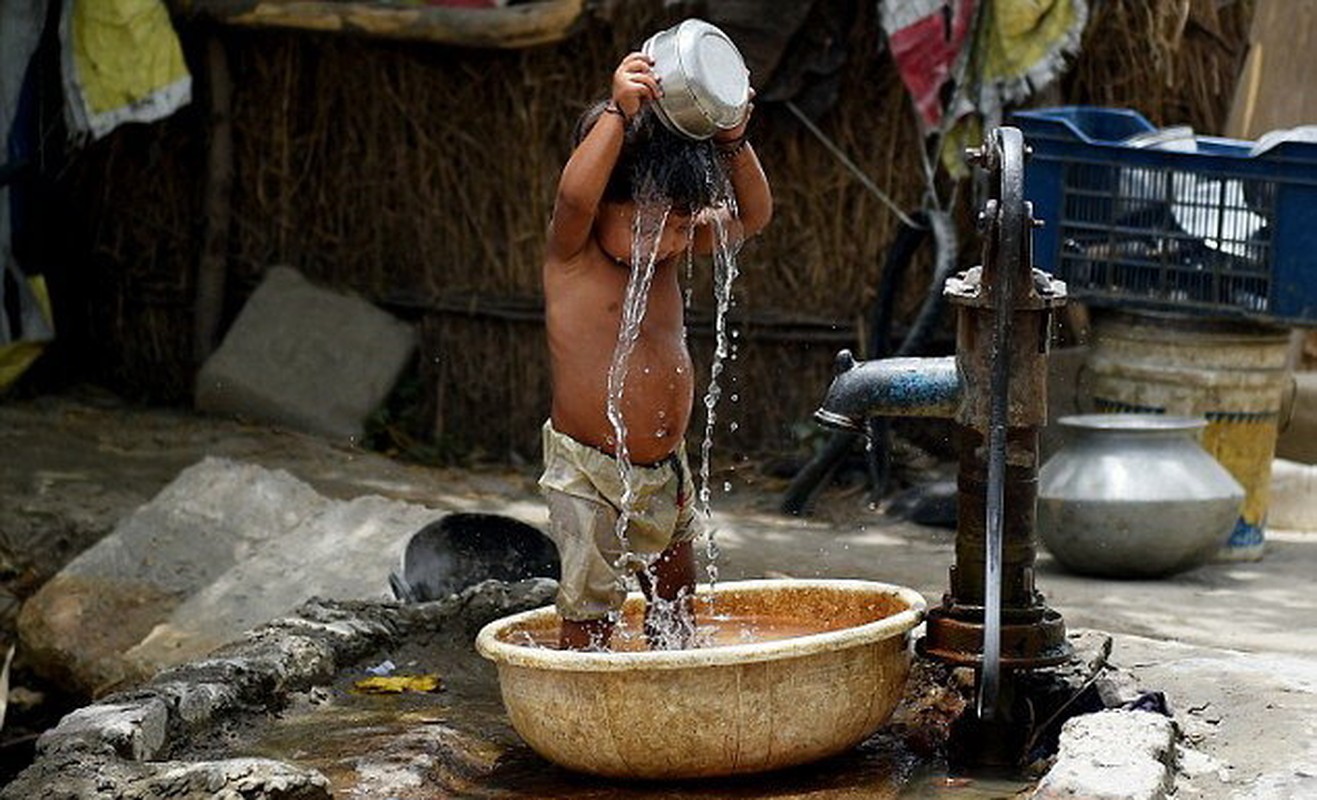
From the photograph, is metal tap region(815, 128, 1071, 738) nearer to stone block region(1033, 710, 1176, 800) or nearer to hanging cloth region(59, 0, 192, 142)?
stone block region(1033, 710, 1176, 800)

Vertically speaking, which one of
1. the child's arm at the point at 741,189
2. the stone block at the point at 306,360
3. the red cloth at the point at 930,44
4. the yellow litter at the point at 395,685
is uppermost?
the red cloth at the point at 930,44

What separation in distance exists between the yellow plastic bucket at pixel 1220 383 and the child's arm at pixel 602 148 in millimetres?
3503

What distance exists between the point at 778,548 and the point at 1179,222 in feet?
5.60

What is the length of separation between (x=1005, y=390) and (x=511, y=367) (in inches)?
207

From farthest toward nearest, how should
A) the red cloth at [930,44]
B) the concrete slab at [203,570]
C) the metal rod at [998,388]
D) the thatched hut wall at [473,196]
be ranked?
1. the thatched hut wall at [473,196]
2. the red cloth at [930,44]
3. the concrete slab at [203,570]
4. the metal rod at [998,388]

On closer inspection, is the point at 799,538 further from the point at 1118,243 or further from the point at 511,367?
the point at 511,367

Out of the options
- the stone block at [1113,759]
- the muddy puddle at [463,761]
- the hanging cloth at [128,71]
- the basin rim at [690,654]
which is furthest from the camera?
the hanging cloth at [128,71]

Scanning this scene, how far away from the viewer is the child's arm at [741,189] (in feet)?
13.8

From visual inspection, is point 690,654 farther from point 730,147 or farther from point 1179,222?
point 1179,222

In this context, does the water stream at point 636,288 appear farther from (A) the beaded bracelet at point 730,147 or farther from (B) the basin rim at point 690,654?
(B) the basin rim at point 690,654

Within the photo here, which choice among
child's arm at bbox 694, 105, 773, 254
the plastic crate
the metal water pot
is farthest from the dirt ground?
child's arm at bbox 694, 105, 773, 254

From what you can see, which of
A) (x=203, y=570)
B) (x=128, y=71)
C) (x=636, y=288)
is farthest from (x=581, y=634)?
(x=128, y=71)

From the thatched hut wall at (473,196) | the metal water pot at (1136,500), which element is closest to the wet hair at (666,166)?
the metal water pot at (1136,500)

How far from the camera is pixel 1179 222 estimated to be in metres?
7.05
